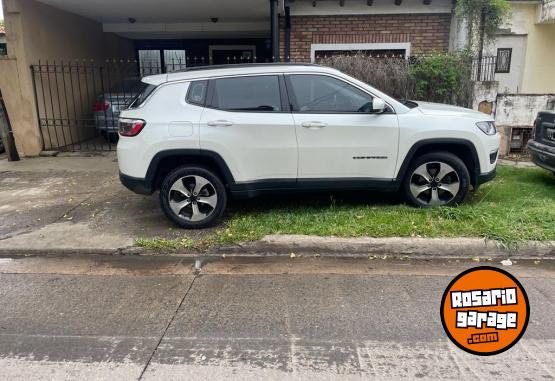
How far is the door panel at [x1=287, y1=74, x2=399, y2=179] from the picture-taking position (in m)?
5.05

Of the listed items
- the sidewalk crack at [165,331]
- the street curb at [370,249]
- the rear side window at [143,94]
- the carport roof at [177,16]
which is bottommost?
the sidewalk crack at [165,331]

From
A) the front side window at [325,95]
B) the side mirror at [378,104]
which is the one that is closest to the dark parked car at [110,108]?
the front side window at [325,95]

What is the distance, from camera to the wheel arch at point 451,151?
5176 millimetres

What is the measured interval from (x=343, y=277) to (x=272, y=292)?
695mm

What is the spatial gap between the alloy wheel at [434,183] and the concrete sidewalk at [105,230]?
2.87 feet

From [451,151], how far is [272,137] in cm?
216

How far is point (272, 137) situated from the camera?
5020 mm

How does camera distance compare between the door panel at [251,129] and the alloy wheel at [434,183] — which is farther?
the alloy wheel at [434,183]

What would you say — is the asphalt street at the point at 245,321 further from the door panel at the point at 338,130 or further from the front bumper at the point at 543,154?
the front bumper at the point at 543,154

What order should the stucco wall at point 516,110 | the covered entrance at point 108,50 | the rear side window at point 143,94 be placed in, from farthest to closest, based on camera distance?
the covered entrance at point 108,50
the stucco wall at point 516,110
the rear side window at point 143,94

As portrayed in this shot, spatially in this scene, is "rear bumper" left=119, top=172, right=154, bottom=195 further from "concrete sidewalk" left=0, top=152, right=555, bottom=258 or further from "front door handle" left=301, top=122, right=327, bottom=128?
"front door handle" left=301, top=122, right=327, bottom=128

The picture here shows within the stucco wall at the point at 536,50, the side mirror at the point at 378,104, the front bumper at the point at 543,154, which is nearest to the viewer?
the side mirror at the point at 378,104

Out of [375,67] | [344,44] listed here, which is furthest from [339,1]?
[375,67]

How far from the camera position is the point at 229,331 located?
3.31 metres
